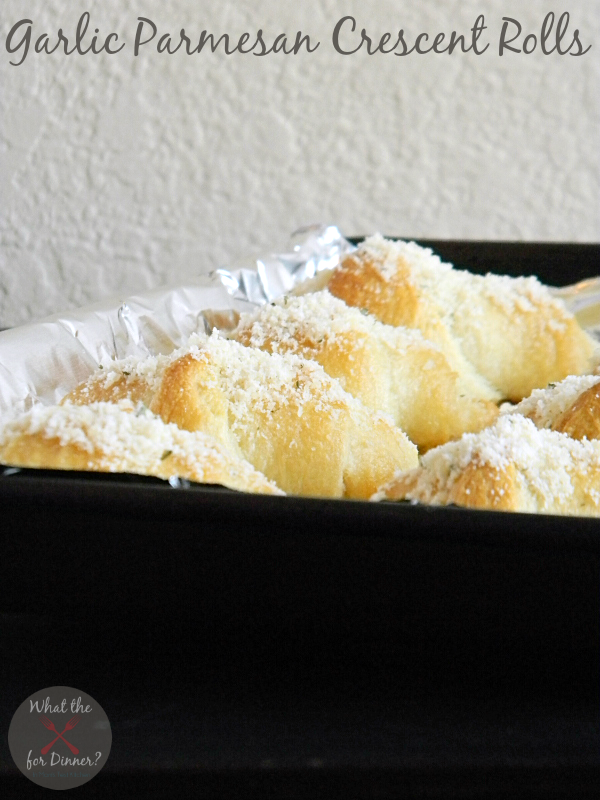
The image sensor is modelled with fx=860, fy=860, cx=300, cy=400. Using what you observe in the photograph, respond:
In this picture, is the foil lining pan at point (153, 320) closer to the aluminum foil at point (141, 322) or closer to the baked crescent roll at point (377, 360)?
the aluminum foil at point (141, 322)

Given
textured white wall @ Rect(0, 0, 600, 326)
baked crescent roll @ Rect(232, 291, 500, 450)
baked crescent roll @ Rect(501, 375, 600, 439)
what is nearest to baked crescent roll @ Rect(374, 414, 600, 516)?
baked crescent roll @ Rect(501, 375, 600, 439)

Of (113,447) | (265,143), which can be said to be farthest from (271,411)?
(265,143)

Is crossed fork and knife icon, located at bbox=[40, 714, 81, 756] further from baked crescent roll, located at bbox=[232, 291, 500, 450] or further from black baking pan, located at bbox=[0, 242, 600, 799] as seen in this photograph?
baked crescent roll, located at bbox=[232, 291, 500, 450]

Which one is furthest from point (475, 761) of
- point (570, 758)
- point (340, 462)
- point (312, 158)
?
point (312, 158)

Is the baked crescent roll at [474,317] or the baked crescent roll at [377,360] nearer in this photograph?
the baked crescent roll at [377,360]

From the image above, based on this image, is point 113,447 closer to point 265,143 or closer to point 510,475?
point 510,475

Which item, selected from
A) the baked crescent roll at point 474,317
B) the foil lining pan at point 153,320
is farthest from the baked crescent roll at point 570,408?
the foil lining pan at point 153,320
